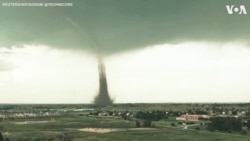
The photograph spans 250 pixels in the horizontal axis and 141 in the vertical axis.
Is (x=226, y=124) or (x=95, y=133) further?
(x=226, y=124)

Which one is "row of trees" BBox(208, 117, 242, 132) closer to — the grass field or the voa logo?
the grass field

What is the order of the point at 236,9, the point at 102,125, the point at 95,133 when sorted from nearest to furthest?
the point at 236,9 → the point at 95,133 → the point at 102,125

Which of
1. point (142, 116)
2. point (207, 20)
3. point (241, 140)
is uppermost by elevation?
point (207, 20)

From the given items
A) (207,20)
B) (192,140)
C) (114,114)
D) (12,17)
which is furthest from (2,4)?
(192,140)

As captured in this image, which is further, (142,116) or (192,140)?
(142,116)

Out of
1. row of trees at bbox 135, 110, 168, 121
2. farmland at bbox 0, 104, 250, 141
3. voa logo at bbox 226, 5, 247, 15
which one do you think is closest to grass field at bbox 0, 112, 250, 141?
farmland at bbox 0, 104, 250, 141

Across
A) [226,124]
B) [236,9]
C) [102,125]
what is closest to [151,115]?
[102,125]

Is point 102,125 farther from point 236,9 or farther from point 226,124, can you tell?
point 236,9

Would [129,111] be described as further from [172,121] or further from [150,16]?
[150,16]
